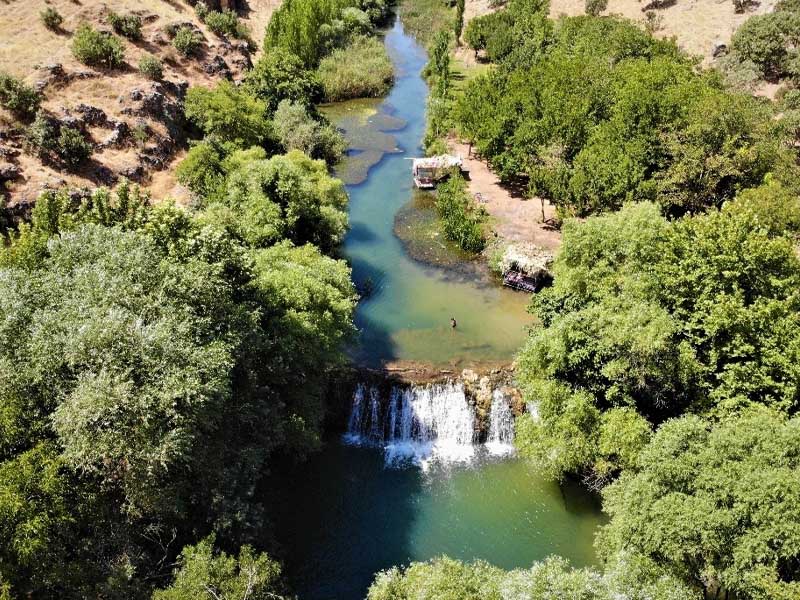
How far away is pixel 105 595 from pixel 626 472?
870 inches

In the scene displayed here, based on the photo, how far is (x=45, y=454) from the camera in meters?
21.0

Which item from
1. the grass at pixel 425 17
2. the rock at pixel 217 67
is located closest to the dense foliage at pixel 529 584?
the rock at pixel 217 67

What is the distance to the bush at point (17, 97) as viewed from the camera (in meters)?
47.2

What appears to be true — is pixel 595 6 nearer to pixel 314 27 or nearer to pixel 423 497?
pixel 314 27

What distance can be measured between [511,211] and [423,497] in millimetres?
30675

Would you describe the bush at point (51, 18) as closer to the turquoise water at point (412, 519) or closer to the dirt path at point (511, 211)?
the dirt path at point (511, 211)

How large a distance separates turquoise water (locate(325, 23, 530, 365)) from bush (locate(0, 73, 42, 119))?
88.7 feet

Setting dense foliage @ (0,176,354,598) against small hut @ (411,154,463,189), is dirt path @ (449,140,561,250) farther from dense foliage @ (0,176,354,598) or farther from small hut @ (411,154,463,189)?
dense foliage @ (0,176,354,598)

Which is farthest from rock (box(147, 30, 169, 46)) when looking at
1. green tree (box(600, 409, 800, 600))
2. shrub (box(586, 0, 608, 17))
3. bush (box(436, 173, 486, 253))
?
green tree (box(600, 409, 800, 600))

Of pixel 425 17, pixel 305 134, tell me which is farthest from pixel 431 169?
pixel 425 17

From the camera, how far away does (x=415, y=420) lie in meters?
35.1

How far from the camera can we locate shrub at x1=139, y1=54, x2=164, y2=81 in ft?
189

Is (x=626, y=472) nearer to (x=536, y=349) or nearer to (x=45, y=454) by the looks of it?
(x=536, y=349)

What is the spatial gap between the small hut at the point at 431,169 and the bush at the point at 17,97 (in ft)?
110
